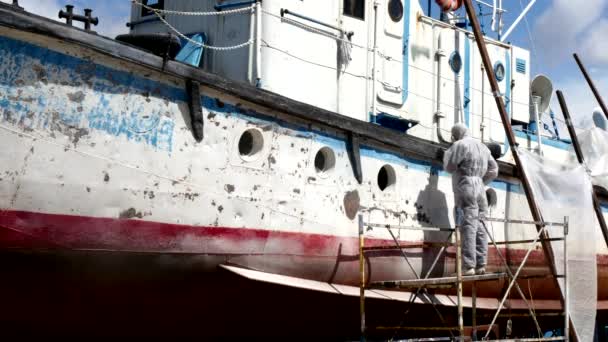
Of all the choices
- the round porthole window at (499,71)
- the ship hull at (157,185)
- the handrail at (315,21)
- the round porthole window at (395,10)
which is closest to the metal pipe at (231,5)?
the handrail at (315,21)

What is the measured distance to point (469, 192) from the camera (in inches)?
400

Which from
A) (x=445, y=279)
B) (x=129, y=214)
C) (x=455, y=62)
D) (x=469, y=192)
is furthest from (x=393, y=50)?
(x=129, y=214)

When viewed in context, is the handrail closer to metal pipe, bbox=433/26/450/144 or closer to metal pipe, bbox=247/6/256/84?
metal pipe, bbox=247/6/256/84

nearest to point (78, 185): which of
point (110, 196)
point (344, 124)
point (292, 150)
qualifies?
point (110, 196)

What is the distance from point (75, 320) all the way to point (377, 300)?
3318 millimetres

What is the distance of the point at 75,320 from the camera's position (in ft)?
25.4

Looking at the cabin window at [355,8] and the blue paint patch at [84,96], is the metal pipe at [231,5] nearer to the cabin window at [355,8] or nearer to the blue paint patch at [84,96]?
the cabin window at [355,8]

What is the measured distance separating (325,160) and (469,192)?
1.74m

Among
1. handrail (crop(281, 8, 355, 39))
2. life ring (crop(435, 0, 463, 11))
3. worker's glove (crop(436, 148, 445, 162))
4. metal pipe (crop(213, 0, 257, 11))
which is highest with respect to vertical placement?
life ring (crop(435, 0, 463, 11))

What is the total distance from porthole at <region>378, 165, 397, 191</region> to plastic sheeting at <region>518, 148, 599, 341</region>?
1983 mm

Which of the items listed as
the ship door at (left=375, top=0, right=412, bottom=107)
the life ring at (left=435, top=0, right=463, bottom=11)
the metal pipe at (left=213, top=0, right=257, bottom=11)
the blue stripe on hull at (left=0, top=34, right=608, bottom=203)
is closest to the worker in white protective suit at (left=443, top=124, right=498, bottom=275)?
the ship door at (left=375, top=0, right=412, bottom=107)

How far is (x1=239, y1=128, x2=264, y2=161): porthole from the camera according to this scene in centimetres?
890

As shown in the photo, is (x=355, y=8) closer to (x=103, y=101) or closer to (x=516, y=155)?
(x=516, y=155)

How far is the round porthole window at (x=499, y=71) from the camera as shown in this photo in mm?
13675
